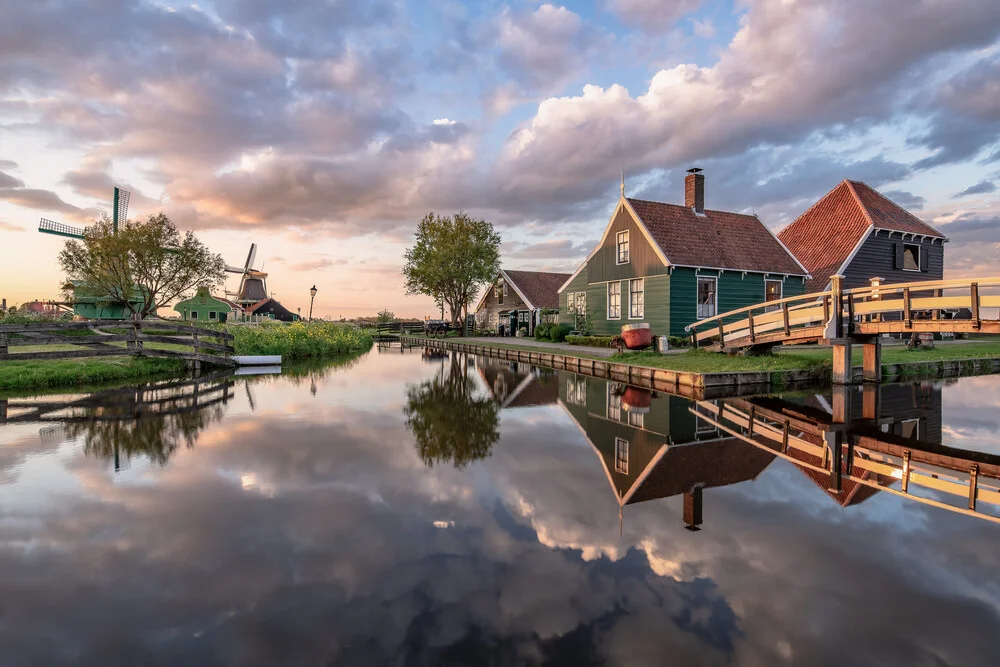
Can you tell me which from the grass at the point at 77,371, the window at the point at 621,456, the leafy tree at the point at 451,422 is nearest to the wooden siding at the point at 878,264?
the leafy tree at the point at 451,422

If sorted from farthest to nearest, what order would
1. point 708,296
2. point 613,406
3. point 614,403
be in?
point 708,296 → point 614,403 → point 613,406

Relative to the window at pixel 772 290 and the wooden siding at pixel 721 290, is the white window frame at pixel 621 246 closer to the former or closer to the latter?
the wooden siding at pixel 721 290

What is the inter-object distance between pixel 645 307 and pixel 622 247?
3.53 m

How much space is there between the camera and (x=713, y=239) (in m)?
25.3

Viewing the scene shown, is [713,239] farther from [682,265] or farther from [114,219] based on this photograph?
[114,219]

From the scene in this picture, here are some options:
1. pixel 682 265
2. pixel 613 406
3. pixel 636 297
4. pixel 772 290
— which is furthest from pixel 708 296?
pixel 613 406

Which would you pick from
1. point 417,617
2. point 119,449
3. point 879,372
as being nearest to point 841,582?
point 417,617

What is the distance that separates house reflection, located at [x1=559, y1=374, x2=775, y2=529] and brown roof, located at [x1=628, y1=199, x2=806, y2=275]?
525 inches

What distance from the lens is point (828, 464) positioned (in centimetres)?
715

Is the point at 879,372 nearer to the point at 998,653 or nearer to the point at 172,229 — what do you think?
the point at 998,653

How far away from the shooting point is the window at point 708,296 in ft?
78.8

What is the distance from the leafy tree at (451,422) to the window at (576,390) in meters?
2.08

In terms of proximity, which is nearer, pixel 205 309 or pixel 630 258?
pixel 630 258

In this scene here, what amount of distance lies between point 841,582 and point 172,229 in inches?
1594
